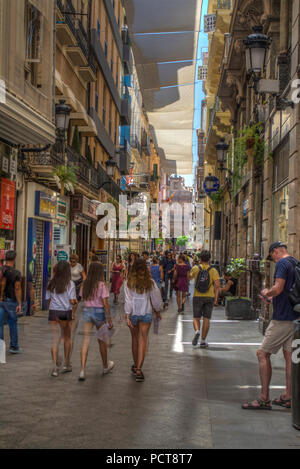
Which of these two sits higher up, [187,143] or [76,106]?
[76,106]

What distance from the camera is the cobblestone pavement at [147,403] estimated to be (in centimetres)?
534

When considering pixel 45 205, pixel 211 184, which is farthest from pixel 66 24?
pixel 211 184

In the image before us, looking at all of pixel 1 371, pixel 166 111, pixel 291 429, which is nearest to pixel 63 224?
pixel 166 111

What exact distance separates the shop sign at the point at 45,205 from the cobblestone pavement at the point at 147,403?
663cm

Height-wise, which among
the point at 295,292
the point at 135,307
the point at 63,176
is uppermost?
the point at 63,176

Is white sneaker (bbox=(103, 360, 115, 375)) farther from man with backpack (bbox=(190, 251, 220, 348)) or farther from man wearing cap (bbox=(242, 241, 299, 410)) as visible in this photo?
man with backpack (bbox=(190, 251, 220, 348))

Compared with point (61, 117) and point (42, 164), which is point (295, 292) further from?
point (61, 117)

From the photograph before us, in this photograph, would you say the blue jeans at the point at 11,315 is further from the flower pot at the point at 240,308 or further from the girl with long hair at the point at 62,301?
the flower pot at the point at 240,308

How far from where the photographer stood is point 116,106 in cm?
3856

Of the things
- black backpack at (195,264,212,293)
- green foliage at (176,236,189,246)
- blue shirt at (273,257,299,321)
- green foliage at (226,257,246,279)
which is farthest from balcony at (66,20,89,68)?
green foliage at (176,236,189,246)

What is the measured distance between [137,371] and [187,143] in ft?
50.7

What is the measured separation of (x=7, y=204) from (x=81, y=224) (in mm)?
13848

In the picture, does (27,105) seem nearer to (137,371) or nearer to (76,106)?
(137,371)

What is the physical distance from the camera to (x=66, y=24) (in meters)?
20.0
